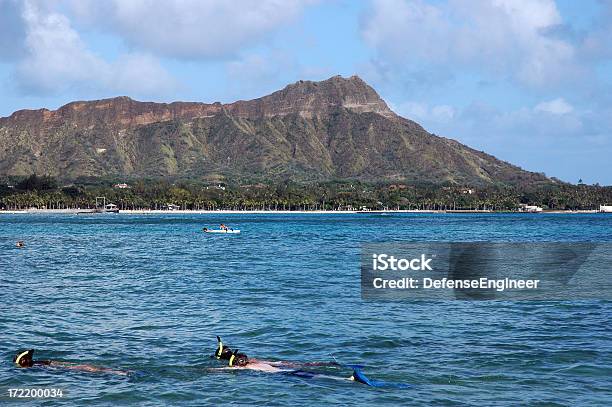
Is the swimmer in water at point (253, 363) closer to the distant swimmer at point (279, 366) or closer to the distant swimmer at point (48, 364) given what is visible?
the distant swimmer at point (279, 366)

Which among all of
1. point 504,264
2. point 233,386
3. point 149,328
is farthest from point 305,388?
point 504,264

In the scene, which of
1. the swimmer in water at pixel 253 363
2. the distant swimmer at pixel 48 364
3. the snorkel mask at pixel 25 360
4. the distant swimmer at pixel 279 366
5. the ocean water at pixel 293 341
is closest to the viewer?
the ocean water at pixel 293 341

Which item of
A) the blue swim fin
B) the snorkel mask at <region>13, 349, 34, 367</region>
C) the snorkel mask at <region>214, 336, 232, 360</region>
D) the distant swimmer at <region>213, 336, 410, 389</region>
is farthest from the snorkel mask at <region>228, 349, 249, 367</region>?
the snorkel mask at <region>13, 349, 34, 367</region>

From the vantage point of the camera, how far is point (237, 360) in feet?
94.7

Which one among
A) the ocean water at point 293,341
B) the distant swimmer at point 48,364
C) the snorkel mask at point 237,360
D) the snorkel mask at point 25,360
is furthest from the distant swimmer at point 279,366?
the snorkel mask at point 25,360

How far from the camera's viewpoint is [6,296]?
50031 millimetres

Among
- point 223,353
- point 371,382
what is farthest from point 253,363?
point 371,382

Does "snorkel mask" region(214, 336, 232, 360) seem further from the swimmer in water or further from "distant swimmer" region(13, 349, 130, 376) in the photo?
"distant swimmer" region(13, 349, 130, 376)

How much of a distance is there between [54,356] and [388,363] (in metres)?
13.1

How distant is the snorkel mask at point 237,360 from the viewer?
2870 centimetres

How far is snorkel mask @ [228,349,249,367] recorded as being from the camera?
94.2ft

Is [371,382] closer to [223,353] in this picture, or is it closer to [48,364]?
[223,353]

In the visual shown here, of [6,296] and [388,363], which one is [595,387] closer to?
[388,363]

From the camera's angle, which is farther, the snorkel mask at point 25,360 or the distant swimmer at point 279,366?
the snorkel mask at point 25,360
